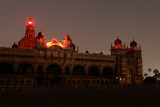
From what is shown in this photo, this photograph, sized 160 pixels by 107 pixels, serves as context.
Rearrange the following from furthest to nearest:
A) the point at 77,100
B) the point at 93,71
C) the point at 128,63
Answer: the point at 93,71 → the point at 128,63 → the point at 77,100

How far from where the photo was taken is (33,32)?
4412 inches

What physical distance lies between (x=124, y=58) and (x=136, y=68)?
29.1 ft

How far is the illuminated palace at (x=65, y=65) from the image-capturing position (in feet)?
251

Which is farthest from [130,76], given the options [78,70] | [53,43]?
[53,43]

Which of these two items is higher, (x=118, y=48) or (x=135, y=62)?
(x=118, y=48)

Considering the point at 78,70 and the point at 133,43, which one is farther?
the point at 133,43

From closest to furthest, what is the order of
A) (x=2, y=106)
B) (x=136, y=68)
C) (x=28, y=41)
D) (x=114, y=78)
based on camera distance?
(x=2, y=106) → (x=114, y=78) → (x=136, y=68) → (x=28, y=41)

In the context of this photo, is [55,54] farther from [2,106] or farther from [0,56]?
[2,106]

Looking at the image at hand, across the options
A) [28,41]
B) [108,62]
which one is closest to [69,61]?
[108,62]

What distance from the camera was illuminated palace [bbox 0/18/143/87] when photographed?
76562 millimetres

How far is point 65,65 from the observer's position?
85.9 metres

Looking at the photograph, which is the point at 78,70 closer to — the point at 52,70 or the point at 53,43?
the point at 52,70

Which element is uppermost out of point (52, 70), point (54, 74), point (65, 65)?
point (65, 65)

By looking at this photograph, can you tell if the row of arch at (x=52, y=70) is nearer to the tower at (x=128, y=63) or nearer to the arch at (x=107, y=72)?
the arch at (x=107, y=72)
